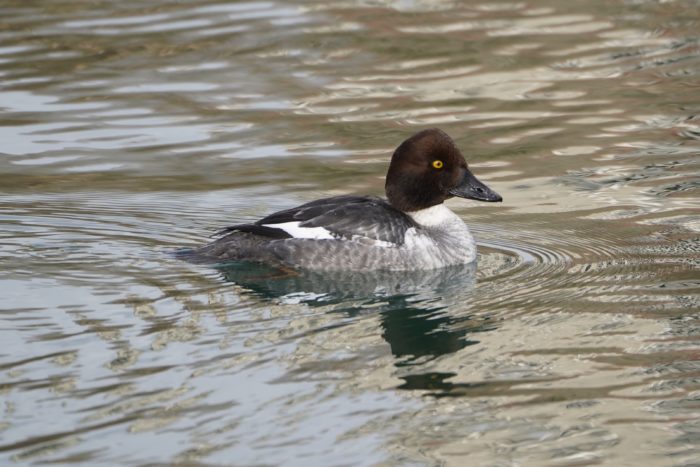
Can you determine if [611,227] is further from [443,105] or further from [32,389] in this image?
[32,389]

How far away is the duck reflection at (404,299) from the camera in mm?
8023

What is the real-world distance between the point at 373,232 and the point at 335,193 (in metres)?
2.06

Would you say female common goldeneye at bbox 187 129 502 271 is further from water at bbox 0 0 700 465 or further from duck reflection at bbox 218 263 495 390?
water at bbox 0 0 700 465

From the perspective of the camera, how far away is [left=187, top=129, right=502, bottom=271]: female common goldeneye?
384 inches

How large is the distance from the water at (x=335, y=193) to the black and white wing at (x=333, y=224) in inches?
13.9

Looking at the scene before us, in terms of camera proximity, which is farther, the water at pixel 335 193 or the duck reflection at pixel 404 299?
the duck reflection at pixel 404 299

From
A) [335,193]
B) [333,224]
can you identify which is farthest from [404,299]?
[335,193]

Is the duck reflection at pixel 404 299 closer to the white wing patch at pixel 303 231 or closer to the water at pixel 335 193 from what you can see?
the water at pixel 335 193

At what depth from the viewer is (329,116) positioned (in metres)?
14.2

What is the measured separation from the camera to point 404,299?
9102 mm

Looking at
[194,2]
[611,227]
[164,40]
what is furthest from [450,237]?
[194,2]

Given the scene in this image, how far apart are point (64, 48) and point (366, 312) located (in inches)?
364

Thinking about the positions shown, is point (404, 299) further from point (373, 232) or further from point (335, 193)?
point (335, 193)

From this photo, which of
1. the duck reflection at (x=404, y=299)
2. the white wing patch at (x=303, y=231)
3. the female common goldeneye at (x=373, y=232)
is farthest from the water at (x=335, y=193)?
the white wing patch at (x=303, y=231)
